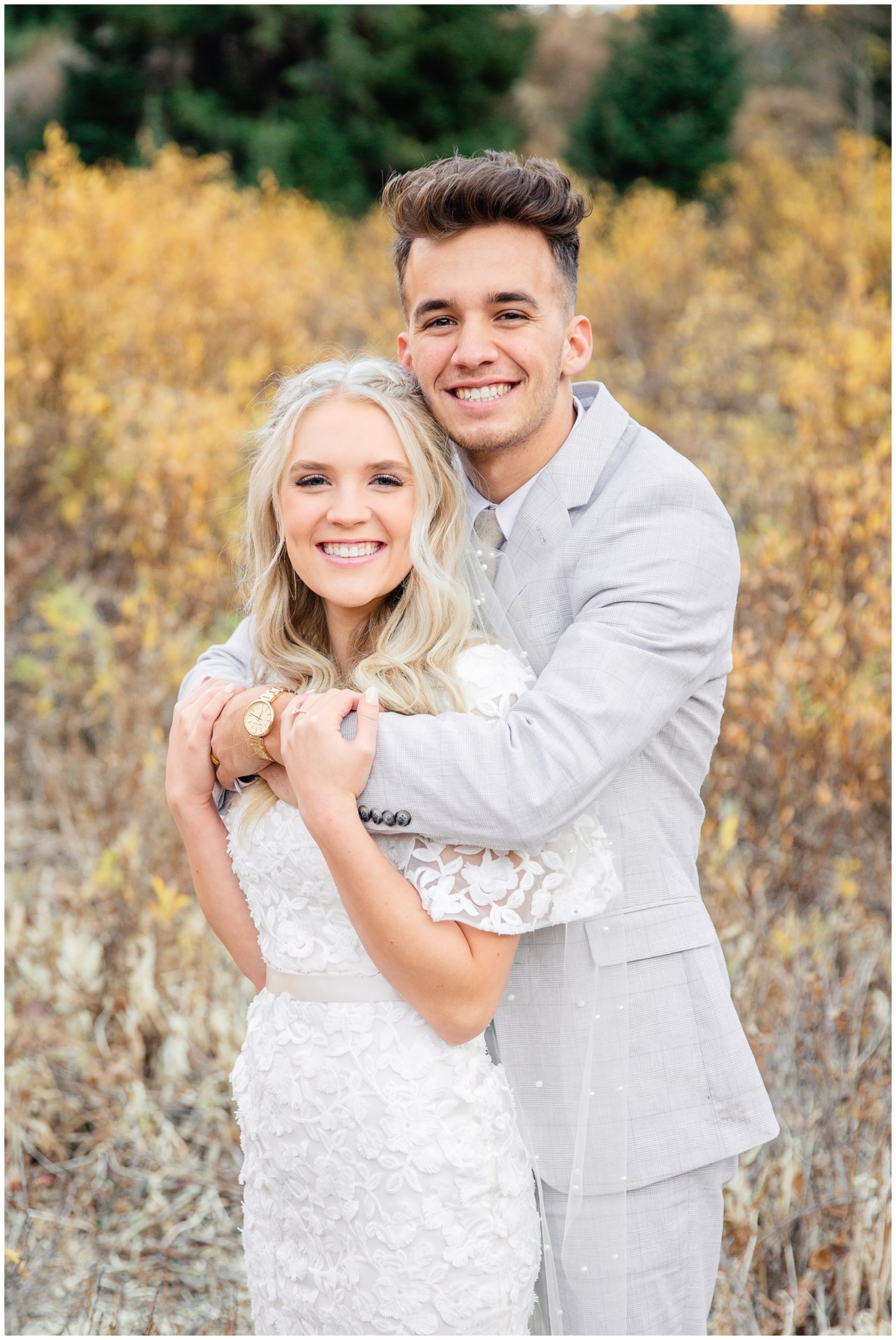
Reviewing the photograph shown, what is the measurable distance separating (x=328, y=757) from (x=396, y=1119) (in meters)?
0.51

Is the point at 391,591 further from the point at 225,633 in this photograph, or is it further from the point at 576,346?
the point at 225,633

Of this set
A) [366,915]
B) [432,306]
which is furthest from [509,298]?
[366,915]

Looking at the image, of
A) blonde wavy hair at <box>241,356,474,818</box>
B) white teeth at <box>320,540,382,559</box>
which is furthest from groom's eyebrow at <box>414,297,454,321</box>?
white teeth at <box>320,540,382,559</box>

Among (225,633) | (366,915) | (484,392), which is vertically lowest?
(366,915)

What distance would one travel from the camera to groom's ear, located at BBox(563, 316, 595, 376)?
2.05 metres

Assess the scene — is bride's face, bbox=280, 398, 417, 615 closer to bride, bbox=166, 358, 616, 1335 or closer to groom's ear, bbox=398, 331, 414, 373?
bride, bbox=166, 358, 616, 1335

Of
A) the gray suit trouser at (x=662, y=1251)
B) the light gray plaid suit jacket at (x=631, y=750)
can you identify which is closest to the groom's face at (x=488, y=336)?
the light gray plaid suit jacket at (x=631, y=750)

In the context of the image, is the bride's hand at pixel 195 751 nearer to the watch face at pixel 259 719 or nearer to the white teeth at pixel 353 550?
the watch face at pixel 259 719

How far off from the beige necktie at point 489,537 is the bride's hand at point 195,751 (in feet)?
1.47

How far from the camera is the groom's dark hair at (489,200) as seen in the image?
188 cm

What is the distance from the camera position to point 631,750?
1611 millimetres

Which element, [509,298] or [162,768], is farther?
[162,768]

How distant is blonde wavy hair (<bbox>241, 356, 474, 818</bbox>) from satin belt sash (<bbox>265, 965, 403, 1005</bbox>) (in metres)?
0.26

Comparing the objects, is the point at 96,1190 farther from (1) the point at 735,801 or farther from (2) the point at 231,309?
(2) the point at 231,309
